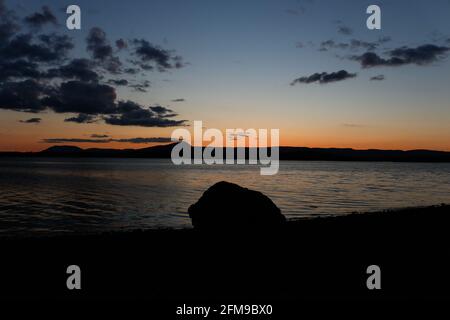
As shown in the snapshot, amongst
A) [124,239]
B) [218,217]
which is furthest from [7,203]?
[218,217]

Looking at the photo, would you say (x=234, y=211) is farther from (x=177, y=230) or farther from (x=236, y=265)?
(x=177, y=230)

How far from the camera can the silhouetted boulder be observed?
583 inches

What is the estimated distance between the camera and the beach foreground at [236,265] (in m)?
9.21

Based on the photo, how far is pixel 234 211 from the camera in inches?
588

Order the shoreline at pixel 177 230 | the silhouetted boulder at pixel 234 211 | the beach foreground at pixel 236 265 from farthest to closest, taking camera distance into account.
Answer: the shoreline at pixel 177 230
the silhouetted boulder at pixel 234 211
the beach foreground at pixel 236 265

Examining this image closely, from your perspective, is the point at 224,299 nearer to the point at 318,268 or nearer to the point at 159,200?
the point at 318,268

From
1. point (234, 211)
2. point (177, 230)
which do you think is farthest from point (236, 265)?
point (177, 230)

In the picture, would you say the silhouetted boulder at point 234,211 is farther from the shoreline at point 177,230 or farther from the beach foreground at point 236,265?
the shoreline at point 177,230

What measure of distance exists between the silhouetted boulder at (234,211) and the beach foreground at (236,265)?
0.38 metres

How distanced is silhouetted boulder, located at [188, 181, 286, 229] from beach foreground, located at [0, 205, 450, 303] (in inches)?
14.9

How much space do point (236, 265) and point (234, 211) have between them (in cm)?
358

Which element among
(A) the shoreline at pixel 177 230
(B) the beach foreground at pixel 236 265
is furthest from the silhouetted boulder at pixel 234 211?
(A) the shoreline at pixel 177 230

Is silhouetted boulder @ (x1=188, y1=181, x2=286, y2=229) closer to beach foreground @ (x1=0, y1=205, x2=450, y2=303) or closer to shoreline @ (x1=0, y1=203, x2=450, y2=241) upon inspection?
beach foreground @ (x1=0, y1=205, x2=450, y2=303)
